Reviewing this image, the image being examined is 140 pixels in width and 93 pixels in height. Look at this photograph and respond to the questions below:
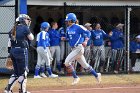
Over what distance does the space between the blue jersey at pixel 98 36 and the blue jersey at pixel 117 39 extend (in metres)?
0.35

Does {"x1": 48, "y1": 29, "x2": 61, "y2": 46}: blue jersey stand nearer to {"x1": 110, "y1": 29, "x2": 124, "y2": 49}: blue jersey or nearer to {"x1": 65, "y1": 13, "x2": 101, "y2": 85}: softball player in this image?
{"x1": 110, "y1": 29, "x2": 124, "y2": 49}: blue jersey

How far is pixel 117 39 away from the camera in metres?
16.8

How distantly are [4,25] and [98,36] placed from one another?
352 cm

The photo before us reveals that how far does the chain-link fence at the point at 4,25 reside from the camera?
53.1 ft

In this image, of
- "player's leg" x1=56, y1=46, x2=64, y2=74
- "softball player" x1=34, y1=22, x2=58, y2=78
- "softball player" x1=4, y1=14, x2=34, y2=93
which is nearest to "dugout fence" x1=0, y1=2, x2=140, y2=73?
"player's leg" x1=56, y1=46, x2=64, y2=74

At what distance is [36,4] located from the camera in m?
16.8

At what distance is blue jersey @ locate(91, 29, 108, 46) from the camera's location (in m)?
16.6

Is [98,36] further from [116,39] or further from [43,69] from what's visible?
[43,69]

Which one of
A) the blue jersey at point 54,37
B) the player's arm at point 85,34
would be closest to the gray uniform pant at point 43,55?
the blue jersey at point 54,37

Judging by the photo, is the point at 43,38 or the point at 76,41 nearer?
the point at 76,41

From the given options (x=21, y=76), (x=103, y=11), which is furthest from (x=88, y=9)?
(x=21, y=76)

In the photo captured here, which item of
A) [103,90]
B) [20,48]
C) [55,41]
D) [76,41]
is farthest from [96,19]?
[20,48]

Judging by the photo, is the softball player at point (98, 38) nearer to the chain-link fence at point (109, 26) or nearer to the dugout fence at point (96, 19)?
the chain-link fence at point (109, 26)

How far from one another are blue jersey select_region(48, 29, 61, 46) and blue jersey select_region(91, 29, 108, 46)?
1.30m
